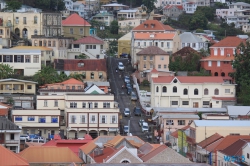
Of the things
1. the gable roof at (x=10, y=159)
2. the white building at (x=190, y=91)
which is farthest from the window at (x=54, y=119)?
the gable roof at (x=10, y=159)

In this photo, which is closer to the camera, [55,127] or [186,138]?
[186,138]

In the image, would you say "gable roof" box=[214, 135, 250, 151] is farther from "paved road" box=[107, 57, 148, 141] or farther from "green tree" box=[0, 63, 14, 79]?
"green tree" box=[0, 63, 14, 79]

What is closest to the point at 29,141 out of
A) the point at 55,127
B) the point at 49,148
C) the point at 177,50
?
the point at 55,127

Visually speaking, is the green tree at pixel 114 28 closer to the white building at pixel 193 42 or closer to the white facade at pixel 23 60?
the white building at pixel 193 42

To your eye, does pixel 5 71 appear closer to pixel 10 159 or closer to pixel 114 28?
pixel 10 159

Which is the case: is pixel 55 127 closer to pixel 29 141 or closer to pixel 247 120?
pixel 29 141
